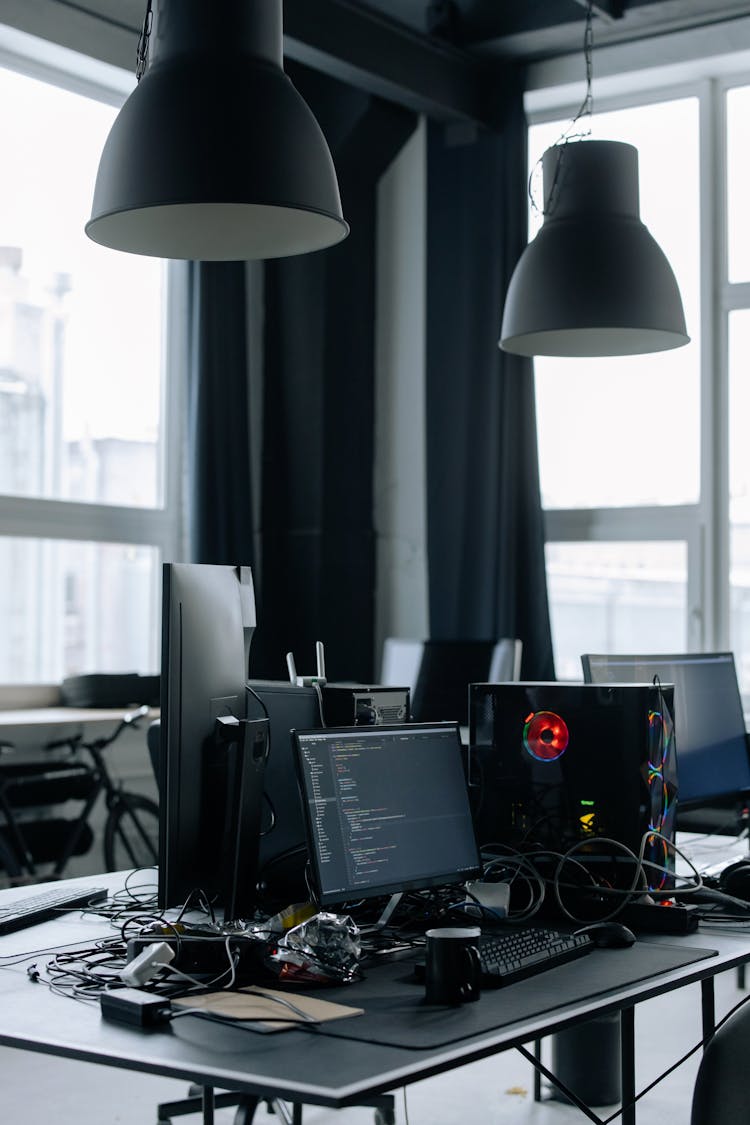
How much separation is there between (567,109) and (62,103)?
2.27 m

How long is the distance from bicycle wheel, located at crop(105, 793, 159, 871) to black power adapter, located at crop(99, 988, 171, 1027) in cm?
321

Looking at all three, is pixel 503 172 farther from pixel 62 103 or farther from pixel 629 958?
pixel 629 958

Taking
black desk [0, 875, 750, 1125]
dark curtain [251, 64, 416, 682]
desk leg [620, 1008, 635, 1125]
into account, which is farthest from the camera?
dark curtain [251, 64, 416, 682]

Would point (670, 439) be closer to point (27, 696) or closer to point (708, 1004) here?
point (27, 696)

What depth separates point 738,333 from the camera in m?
5.65

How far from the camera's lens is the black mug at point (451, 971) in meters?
1.84

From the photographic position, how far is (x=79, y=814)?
16.7 feet

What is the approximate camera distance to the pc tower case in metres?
2.51

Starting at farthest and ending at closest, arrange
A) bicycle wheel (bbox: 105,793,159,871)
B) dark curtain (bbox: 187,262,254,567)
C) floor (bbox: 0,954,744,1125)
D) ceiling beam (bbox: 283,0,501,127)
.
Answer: dark curtain (bbox: 187,262,254,567) < ceiling beam (bbox: 283,0,501,127) < bicycle wheel (bbox: 105,793,159,871) < floor (bbox: 0,954,744,1125)

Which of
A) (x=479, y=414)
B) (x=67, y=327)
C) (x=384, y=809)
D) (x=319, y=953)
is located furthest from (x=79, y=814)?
(x=319, y=953)

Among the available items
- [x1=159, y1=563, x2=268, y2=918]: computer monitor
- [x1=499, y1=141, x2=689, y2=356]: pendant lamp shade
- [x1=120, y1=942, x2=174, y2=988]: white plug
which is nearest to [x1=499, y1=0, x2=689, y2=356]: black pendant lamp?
[x1=499, y1=141, x2=689, y2=356]: pendant lamp shade

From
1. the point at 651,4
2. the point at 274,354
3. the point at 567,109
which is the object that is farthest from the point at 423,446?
the point at 651,4

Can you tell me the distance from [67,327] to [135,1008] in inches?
159

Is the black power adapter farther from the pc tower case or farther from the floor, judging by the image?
the floor
